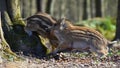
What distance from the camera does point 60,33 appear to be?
1230cm

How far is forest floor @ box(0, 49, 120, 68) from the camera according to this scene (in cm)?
1066

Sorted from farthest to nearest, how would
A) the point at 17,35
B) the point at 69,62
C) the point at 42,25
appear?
the point at 42,25 < the point at 17,35 < the point at 69,62

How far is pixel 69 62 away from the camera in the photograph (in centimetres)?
1134

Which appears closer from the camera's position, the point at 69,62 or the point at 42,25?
the point at 69,62

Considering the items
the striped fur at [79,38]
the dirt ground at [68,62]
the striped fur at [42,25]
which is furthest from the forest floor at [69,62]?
the striped fur at [42,25]

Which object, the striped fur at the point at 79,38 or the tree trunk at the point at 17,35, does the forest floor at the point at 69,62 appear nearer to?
the striped fur at the point at 79,38

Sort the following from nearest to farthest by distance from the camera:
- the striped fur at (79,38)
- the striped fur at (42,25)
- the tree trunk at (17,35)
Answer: the striped fur at (79,38) < the tree trunk at (17,35) < the striped fur at (42,25)

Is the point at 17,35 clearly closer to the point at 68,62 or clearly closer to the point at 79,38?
the point at 79,38

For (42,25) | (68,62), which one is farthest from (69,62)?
(42,25)

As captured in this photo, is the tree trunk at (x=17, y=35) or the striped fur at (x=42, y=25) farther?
the striped fur at (x=42, y=25)

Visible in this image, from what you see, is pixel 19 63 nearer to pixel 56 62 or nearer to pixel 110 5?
pixel 56 62

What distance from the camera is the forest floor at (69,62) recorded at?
35.0 feet

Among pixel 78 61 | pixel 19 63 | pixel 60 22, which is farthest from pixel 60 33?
pixel 19 63

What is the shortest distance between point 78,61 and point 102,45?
A: 35.3 inches
